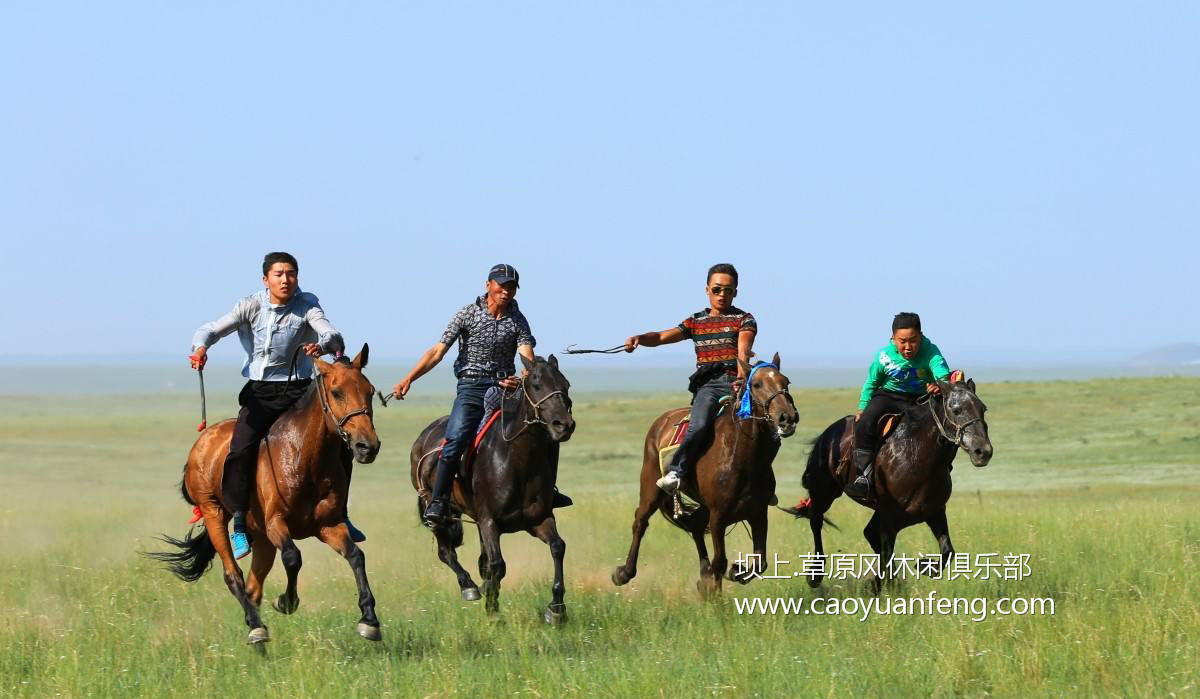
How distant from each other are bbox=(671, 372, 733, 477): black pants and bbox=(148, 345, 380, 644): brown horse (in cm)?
343

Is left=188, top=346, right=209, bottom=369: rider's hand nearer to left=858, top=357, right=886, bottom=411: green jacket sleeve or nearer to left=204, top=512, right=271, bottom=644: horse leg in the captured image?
left=204, top=512, right=271, bottom=644: horse leg

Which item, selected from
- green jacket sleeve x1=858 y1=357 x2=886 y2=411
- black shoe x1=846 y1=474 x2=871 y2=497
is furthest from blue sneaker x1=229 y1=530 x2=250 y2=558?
green jacket sleeve x1=858 y1=357 x2=886 y2=411

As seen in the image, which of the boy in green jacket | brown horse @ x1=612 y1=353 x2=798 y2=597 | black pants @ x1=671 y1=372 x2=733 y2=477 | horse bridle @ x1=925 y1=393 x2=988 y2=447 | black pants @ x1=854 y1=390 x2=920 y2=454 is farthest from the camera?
black pants @ x1=854 y1=390 x2=920 y2=454

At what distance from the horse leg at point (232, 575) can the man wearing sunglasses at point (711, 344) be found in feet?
12.8

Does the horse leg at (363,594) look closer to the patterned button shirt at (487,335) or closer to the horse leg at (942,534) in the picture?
the patterned button shirt at (487,335)

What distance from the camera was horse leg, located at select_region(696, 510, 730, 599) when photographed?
41.0 feet

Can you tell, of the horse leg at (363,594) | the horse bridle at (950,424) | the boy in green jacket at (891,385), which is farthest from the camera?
the boy in green jacket at (891,385)

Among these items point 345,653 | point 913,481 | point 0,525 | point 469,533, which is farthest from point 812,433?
point 345,653

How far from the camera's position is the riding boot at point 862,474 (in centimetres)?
1298

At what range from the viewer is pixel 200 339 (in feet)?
35.3

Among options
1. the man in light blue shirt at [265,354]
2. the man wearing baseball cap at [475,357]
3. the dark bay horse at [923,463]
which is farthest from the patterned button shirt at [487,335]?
the dark bay horse at [923,463]

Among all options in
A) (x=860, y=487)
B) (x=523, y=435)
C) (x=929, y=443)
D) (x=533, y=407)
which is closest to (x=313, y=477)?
(x=533, y=407)

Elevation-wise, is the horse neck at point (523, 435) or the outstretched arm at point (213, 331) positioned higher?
the outstretched arm at point (213, 331)

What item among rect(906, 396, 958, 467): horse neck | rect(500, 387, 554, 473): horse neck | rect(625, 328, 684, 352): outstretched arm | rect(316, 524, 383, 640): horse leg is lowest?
rect(316, 524, 383, 640): horse leg
